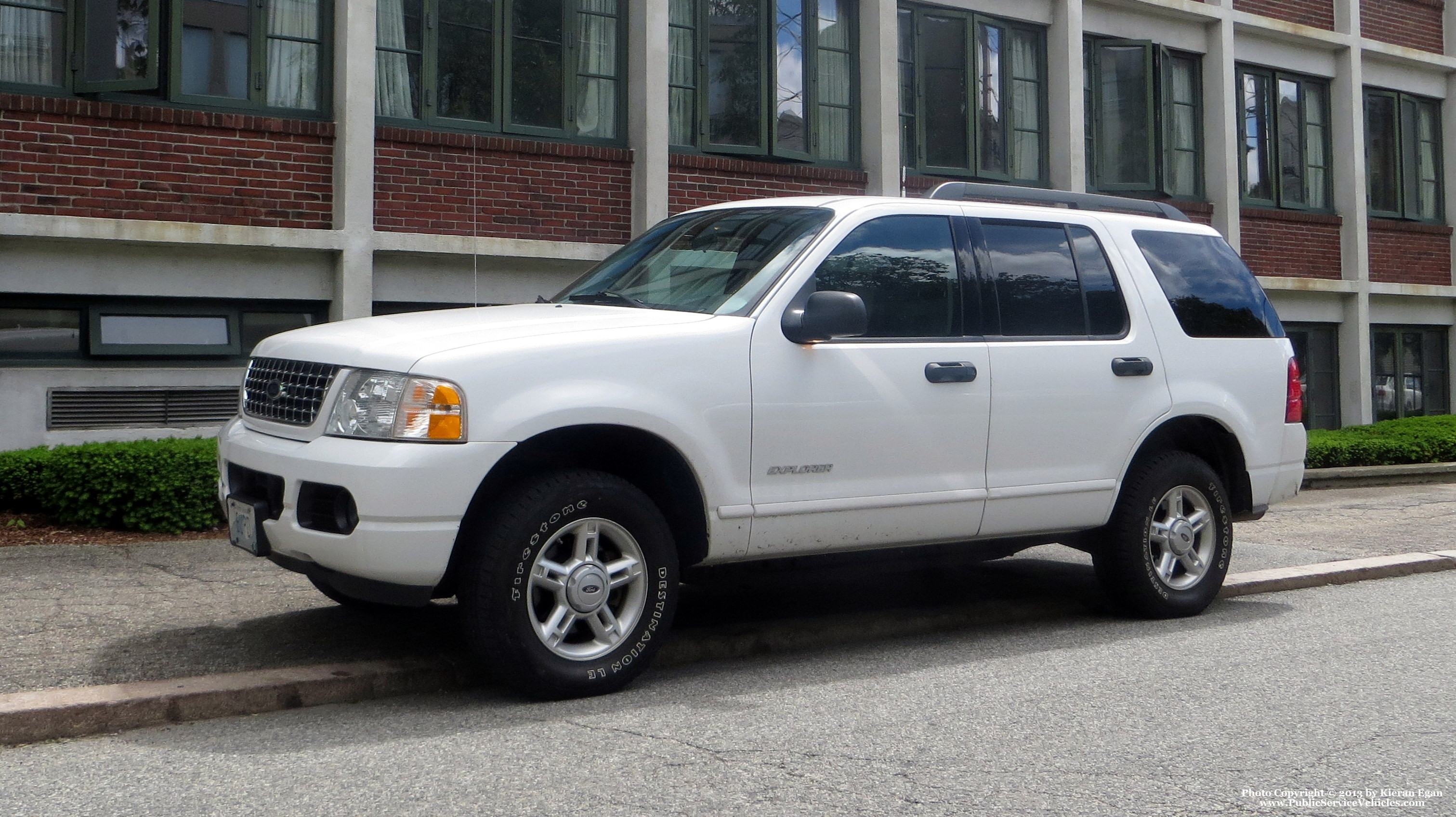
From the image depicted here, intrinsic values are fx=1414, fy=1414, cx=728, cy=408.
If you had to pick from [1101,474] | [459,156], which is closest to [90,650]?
[1101,474]

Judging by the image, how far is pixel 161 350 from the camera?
1042 centimetres

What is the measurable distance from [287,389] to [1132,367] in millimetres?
3826

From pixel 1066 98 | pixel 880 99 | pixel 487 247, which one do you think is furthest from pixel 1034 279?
pixel 1066 98

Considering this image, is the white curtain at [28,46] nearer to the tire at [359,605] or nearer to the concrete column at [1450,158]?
the tire at [359,605]

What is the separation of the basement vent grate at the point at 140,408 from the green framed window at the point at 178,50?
216 cm

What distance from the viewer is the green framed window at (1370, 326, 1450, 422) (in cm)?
1950

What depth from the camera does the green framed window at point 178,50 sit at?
1007 cm

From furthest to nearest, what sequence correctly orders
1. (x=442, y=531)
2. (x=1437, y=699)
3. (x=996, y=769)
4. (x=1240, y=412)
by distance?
(x=1240, y=412) → (x=1437, y=699) → (x=442, y=531) → (x=996, y=769)

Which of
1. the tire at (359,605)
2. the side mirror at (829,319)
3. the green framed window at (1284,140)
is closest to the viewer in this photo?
the side mirror at (829,319)

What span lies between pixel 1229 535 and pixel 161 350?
754 cm

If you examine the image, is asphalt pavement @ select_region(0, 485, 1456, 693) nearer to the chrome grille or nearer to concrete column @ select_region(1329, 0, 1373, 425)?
the chrome grille

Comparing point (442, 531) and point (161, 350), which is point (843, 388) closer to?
point (442, 531)

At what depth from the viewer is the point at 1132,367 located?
6.69 meters

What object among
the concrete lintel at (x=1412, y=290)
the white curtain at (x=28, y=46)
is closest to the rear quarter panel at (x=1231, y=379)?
the white curtain at (x=28, y=46)
